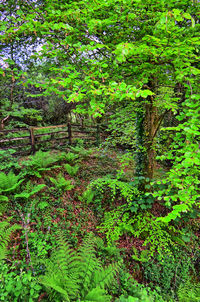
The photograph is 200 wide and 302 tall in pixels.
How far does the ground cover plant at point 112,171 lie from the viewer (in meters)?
1.98

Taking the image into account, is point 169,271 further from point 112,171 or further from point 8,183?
point 8,183

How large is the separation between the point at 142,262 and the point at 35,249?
244 centimetres

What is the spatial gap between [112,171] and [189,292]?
3.98 m

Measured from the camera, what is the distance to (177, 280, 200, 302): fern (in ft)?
9.57

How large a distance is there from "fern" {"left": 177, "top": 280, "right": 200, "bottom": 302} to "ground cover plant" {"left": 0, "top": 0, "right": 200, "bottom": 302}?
2cm

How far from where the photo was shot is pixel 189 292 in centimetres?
304

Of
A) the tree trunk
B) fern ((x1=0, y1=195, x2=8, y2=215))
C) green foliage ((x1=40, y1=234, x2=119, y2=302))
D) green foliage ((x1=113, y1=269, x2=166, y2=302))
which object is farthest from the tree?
fern ((x1=0, y1=195, x2=8, y2=215))

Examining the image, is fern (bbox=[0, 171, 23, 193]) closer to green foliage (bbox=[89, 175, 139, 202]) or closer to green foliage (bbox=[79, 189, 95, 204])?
green foliage (bbox=[79, 189, 95, 204])

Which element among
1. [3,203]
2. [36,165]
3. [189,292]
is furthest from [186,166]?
[36,165]

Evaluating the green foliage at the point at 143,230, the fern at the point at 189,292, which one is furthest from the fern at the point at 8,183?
the fern at the point at 189,292

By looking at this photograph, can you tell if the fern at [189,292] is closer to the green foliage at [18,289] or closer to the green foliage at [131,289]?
the green foliage at [131,289]

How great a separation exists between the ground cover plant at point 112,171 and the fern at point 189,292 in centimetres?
2

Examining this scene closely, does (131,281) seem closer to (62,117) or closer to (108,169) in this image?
(108,169)

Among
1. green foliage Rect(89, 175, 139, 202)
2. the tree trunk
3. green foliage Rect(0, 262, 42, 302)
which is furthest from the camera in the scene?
the tree trunk
